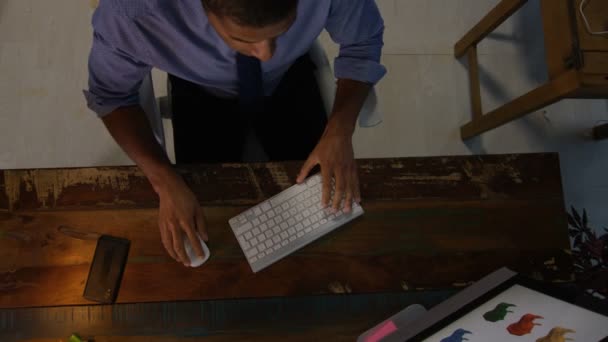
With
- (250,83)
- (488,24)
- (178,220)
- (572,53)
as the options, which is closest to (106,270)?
(178,220)

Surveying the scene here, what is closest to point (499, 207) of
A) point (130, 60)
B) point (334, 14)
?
point (334, 14)

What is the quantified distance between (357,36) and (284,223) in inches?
16.8

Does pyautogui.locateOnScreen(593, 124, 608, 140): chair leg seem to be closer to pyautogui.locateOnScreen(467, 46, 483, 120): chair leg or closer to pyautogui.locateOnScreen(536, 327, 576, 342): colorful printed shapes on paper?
pyautogui.locateOnScreen(467, 46, 483, 120): chair leg

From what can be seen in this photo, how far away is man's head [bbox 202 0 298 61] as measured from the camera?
0.57 m

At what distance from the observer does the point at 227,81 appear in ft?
3.35

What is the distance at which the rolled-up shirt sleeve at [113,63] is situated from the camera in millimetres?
741

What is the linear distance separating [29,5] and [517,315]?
73.6 inches

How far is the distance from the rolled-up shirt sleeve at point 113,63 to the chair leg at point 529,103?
3.29 feet

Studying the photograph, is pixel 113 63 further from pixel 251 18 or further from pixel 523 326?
pixel 523 326

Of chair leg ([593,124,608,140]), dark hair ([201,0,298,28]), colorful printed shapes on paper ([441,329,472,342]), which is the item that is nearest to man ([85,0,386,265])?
dark hair ([201,0,298,28])

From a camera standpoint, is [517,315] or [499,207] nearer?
[517,315]

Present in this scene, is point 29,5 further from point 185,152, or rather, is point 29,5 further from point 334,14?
point 334,14

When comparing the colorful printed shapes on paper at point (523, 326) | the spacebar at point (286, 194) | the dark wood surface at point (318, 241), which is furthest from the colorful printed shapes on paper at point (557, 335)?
the spacebar at point (286, 194)

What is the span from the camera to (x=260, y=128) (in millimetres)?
1188
